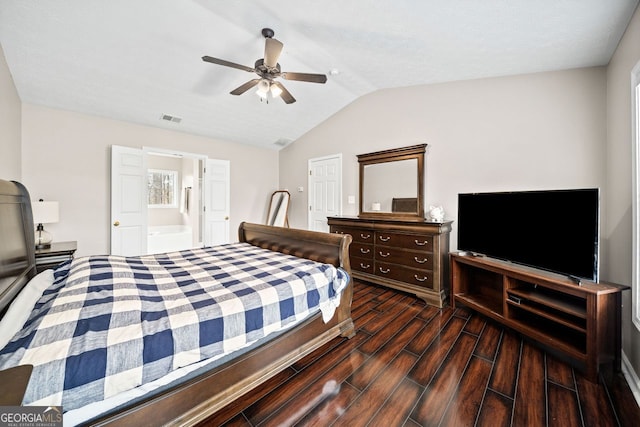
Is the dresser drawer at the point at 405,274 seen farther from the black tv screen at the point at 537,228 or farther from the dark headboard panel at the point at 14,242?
the dark headboard panel at the point at 14,242

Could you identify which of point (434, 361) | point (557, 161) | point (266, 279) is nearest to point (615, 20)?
point (557, 161)

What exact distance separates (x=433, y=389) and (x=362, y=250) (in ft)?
6.89

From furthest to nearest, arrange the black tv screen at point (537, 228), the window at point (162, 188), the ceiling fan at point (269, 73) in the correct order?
the window at point (162, 188)
the ceiling fan at point (269, 73)
the black tv screen at point (537, 228)

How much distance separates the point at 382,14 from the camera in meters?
2.09

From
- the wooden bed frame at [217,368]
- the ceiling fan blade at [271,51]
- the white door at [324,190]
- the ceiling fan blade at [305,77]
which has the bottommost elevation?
the wooden bed frame at [217,368]

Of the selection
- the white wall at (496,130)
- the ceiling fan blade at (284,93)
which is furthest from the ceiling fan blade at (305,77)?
the white wall at (496,130)

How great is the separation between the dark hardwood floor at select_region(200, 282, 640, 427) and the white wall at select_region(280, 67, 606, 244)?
1236mm

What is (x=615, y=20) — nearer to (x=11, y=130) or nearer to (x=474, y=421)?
(x=474, y=421)

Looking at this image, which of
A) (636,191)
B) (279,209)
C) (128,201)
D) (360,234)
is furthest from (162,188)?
(636,191)

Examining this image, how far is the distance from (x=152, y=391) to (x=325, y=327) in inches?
47.9

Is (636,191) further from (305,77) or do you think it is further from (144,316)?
(144,316)

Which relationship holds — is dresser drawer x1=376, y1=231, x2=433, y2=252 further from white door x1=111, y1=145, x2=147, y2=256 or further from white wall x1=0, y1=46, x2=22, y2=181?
white wall x1=0, y1=46, x2=22, y2=181

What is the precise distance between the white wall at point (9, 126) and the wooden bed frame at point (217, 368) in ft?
3.83

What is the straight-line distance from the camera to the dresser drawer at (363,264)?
138 inches
